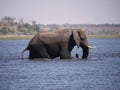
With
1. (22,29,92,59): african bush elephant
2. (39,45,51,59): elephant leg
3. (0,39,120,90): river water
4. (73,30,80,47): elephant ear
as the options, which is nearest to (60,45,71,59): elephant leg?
(22,29,92,59): african bush elephant

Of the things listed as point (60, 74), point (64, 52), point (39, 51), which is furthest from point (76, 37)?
point (60, 74)

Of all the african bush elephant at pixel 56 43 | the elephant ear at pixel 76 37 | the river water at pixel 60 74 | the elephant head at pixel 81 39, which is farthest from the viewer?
the elephant head at pixel 81 39

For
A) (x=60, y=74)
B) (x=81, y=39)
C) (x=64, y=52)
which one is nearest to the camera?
(x=60, y=74)

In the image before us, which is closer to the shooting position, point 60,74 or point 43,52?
point 60,74

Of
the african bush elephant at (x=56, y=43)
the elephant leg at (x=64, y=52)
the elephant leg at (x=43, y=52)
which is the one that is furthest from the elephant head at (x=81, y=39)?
the elephant leg at (x=43, y=52)

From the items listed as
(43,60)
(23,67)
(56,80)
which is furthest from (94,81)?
(43,60)

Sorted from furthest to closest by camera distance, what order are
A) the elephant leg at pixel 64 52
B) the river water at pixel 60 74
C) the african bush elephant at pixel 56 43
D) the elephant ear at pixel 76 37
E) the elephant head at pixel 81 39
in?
the elephant head at pixel 81 39 < the african bush elephant at pixel 56 43 < the elephant ear at pixel 76 37 < the elephant leg at pixel 64 52 < the river water at pixel 60 74

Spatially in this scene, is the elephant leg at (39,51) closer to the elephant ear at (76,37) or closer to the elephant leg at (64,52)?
the elephant leg at (64,52)

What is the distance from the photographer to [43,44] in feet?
159

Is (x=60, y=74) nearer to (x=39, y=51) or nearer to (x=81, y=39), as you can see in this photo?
(x=39, y=51)

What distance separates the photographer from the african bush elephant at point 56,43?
48188 mm

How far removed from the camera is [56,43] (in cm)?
4847

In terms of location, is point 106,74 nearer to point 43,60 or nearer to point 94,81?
point 94,81

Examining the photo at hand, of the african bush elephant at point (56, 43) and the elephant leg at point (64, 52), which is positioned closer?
the elephant leg at point (64, 52)
